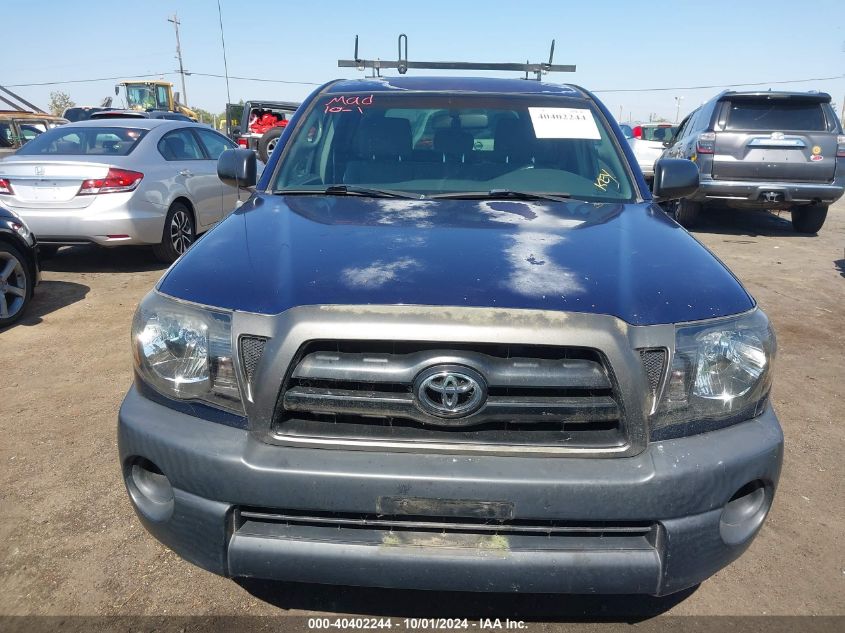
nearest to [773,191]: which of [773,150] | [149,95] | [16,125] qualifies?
[773,150]

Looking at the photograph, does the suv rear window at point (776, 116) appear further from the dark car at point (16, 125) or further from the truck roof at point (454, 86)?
the dark car at point (16, 125)

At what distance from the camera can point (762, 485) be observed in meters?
1.82

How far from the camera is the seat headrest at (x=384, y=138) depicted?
3.03 m

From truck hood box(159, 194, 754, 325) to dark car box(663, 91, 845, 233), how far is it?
282 inches

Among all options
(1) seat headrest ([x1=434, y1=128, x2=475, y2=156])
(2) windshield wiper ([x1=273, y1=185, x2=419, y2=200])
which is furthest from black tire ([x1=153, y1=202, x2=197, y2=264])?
(1) seat headrest ([x1=434, y1=128, x2=475, y2=156])

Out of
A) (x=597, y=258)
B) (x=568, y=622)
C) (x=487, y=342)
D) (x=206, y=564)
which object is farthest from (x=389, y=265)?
(x=568, y=622)

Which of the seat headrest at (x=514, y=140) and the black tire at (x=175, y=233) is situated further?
the black tire at (x=175, y=233)

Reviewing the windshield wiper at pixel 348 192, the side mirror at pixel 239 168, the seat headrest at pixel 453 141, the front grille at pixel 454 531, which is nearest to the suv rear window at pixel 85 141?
the side mirror at pixel 239 168

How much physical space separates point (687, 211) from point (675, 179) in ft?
24.3

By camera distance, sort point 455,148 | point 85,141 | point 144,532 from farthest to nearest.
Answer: point 85,141 → point 455,148 → point 144,532

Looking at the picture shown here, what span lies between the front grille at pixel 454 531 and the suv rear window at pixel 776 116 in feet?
28.3

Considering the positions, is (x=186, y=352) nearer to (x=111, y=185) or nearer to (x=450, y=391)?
(x=450, y=391)

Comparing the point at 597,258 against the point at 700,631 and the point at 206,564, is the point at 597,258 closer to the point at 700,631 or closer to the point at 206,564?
the point at 700,631

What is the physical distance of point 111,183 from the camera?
251 inches
